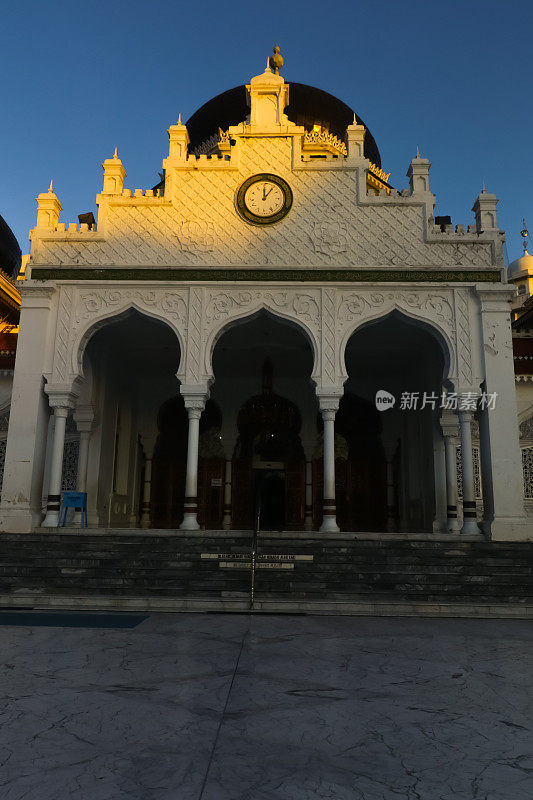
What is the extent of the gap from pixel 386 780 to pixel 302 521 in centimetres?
1164

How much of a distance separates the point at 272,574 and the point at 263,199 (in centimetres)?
649

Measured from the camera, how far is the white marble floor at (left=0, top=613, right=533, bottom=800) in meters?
2.22

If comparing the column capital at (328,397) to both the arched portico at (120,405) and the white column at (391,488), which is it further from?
the white column at (391,488)

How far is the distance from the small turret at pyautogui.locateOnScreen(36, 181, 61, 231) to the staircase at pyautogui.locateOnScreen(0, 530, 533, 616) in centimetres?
569

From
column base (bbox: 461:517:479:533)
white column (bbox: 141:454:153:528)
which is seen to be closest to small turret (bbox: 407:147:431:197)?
column base (bbox: 461:517:479:533)

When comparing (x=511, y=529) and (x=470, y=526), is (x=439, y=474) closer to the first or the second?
(x=470, y=526)

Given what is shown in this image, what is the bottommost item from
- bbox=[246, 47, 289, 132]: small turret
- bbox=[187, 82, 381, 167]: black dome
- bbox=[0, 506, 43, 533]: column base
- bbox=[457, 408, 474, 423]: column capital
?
bbox=[0, 506, 43, 533]: column base

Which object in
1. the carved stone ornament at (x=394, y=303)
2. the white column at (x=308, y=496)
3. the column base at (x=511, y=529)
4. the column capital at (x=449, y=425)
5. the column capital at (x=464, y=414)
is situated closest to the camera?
the column base at (x=511, y=529)

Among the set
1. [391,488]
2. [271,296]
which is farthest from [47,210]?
[391,488]

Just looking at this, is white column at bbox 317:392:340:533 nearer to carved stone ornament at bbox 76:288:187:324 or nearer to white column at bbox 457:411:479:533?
white column at bbox 457:411:479:533

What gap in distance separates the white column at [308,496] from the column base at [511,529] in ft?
17.3

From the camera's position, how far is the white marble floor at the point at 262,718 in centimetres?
222

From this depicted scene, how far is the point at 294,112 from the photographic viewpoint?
16844 mm

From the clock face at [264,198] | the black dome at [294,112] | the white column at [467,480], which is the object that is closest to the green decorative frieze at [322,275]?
the clock face at [264,198]
